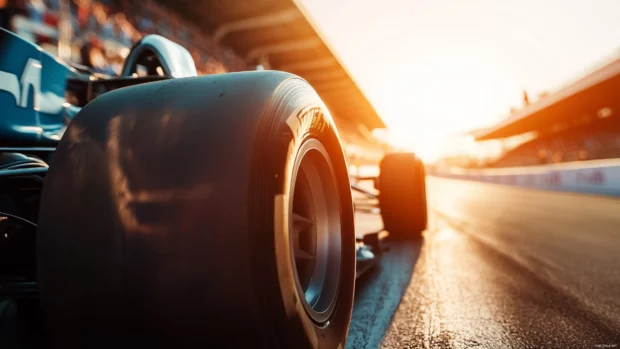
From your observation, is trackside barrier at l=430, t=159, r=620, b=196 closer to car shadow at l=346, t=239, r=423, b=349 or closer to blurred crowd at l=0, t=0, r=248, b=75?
car shadow at l=346, t=239, r=423, b=349

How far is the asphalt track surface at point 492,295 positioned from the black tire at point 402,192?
290 millimetres

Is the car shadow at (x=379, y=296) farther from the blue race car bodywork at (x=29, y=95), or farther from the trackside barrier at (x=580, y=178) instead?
the trackside barrier at (x=580, y=178)

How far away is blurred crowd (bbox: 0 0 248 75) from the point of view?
2.53 meters

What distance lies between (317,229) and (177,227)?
66cm

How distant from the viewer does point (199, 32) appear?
25.1ft

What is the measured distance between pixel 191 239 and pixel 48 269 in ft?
1.20

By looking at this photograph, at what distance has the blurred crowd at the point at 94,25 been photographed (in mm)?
2525

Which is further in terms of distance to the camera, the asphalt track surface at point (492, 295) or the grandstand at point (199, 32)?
the grandstand at point (199, 32)

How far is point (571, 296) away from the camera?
2248mm

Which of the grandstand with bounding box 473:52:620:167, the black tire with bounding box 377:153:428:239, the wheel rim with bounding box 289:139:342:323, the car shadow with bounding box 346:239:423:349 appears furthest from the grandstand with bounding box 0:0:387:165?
the grandstand with bounding box 473:52:620:167

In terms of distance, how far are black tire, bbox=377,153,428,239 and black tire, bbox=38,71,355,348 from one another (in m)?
3.10

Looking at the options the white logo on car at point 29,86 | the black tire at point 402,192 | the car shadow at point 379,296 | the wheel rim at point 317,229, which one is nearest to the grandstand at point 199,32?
the wheel rim at point 317,229

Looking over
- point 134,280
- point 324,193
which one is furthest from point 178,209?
point 324,193

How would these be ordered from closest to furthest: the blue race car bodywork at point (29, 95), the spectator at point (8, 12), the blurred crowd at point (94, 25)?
the blue race car bodywork at point (29, 95) < the spectator at point (8, 12) < the blurred crowd at point (94, 25)
